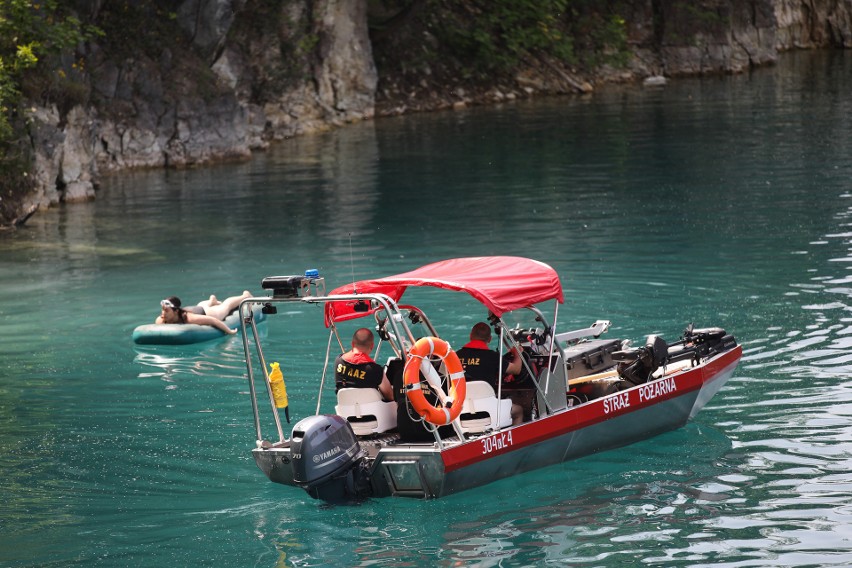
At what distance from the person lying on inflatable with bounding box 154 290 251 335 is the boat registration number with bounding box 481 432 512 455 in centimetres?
784

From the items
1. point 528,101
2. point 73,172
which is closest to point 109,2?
point 73,172

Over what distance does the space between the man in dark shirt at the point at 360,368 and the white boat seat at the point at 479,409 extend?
944 mm

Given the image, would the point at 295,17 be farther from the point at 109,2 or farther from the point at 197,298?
the point at 197,298

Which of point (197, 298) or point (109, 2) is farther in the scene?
point (109, 2)

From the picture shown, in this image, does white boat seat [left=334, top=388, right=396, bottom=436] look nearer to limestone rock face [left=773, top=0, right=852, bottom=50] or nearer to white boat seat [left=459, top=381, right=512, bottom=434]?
white boat seat [left=459, top=381, right=512, bottom=434]

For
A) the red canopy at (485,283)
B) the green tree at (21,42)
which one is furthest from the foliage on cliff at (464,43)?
the red canopy at (485,283)

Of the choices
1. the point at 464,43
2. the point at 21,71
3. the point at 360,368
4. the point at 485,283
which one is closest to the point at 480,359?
the point at 485,283

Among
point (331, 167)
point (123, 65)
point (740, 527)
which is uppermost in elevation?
point (123, 65)

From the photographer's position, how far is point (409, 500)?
503 inches

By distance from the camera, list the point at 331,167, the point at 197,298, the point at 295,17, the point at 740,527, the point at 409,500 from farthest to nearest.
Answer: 1. the point at 295,17
2. the point at 331,167
3. the point at 197,298
4. the point at 409,500
5. the point at 740,527

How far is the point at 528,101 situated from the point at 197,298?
1369 inches

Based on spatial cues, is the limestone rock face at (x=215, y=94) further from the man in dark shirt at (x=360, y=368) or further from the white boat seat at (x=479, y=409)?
the white boat seat at (x=479, y=409)

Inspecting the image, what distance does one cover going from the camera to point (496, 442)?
509 inches

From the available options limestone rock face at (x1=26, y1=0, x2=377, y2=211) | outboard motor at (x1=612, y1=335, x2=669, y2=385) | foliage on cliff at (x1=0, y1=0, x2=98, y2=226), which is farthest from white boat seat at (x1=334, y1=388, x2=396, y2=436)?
limestone rock face at (x1=26, y1=0, x2=377, y2=211)
